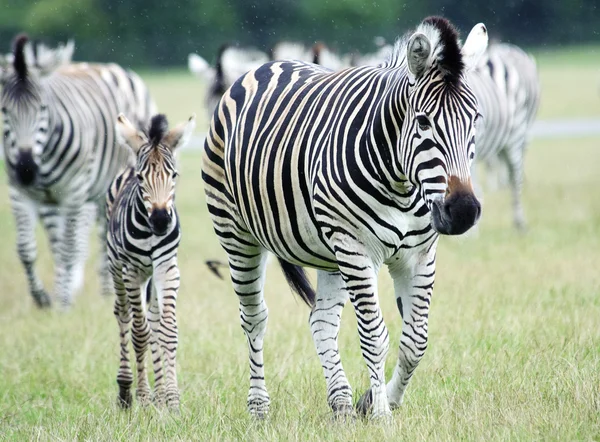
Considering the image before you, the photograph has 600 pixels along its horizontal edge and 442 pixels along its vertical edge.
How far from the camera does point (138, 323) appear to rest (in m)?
6.34

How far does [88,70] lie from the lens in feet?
38.7

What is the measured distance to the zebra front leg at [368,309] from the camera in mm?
4695

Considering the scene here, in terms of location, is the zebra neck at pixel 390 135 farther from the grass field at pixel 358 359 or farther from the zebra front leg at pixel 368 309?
the grass field at pixel 358 359

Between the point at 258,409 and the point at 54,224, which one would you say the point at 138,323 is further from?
the point at 54,224

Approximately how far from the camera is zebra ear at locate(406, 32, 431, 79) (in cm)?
431

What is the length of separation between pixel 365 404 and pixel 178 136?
2.33m

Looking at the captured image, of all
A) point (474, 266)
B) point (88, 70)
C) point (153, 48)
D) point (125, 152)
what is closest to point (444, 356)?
point (474, 266)

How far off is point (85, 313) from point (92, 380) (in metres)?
2.63

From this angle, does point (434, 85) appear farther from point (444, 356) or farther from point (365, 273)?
point (444, 356)

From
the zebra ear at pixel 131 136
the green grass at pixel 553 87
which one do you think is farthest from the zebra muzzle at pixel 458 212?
the green grass at pixel 553 87

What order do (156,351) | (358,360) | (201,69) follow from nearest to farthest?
(156,351) → (358,360) → (201,69)

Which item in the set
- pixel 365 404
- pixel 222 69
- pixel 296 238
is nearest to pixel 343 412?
pixel 365 404

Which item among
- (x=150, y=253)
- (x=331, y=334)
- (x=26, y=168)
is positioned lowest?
(x=26, y=168)

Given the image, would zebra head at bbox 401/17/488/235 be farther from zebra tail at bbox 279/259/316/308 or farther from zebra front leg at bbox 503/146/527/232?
zebra front leg at bbox 503/146/527/232
